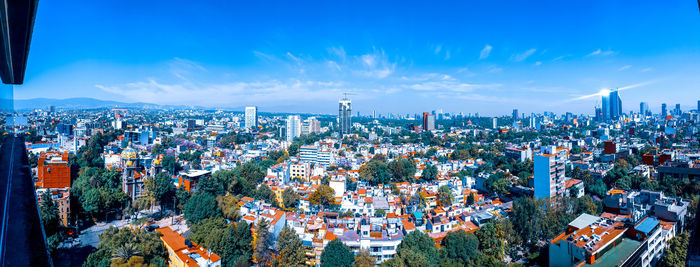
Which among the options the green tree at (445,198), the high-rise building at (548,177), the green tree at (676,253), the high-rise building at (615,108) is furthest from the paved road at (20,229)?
the high-rise building at (615,108)

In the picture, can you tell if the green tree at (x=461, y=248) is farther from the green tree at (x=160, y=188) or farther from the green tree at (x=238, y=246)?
the green tree at (x=160, y=188)

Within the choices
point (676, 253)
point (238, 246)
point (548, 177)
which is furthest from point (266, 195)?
point (676, 253)

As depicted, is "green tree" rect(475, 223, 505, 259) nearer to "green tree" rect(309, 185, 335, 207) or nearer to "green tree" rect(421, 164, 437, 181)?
"green tree" rect(309, 185, 335, 207)

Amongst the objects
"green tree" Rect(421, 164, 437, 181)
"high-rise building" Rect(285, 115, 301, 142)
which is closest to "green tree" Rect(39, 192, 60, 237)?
"green tree" Rect(421, 164, 437, 181)

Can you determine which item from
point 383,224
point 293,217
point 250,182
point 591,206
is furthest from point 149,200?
point 591,206

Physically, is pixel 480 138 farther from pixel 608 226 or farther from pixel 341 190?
pixel 608 226

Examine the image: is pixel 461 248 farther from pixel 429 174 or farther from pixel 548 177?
pixel 429 174
